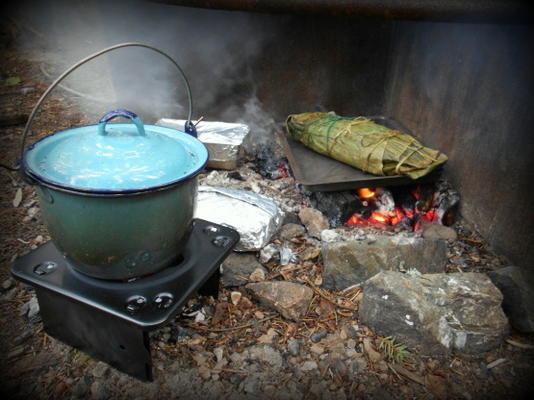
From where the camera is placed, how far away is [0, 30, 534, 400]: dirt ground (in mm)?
2238

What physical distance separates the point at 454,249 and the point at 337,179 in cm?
121

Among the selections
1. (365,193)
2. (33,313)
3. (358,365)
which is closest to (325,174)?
(365,193)

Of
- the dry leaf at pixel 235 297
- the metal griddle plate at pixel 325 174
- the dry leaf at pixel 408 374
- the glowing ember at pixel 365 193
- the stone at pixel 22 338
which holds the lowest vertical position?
the stone at pixel 22 338

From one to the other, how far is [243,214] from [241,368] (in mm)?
1232

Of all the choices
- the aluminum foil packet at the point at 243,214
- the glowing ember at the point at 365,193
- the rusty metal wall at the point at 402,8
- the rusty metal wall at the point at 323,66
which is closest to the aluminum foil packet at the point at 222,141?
the aluminum foil packet at the point at 243,214

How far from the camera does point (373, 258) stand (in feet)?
9.72

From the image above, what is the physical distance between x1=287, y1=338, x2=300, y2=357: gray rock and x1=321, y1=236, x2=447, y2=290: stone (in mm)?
571

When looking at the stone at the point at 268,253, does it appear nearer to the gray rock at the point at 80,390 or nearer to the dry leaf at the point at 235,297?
the dry leaf at the point at 235,297

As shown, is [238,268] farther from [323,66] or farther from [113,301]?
[323,66]

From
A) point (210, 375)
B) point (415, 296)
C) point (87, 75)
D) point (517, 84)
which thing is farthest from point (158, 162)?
point (87, 75)

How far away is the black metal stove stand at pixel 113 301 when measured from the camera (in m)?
2.03

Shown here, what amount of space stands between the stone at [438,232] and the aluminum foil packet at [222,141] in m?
2.11

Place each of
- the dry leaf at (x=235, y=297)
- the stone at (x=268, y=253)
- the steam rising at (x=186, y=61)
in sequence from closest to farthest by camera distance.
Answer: the dry leaf at (x=235, y=297)
the stone at (x=268, y=253)
the steam rising at (x=186, y=61)

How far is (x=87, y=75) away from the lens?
24.2 ft
